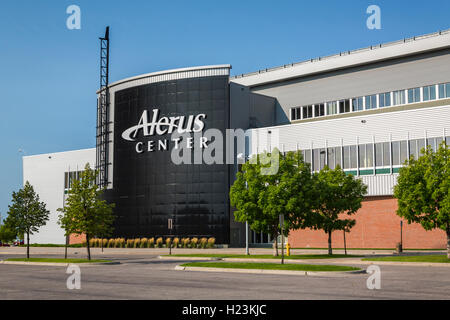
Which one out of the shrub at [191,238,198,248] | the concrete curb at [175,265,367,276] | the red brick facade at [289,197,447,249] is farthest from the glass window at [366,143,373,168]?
the concrete curb at [175,265,367,276]

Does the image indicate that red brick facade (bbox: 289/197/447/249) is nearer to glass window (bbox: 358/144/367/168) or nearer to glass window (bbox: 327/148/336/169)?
glass window (bbox: 358/144/367/168)

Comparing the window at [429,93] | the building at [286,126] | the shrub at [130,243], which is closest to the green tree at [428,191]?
the building at [286,126]

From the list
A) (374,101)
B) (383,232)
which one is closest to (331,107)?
(374,101)

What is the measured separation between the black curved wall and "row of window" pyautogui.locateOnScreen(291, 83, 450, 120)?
37.8 ft

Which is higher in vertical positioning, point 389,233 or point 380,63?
point 380,63

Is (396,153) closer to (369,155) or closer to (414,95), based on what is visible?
(369,155)

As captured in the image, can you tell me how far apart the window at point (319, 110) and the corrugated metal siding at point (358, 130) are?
307 inches

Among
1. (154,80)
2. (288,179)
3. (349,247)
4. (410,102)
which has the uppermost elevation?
(154,80)

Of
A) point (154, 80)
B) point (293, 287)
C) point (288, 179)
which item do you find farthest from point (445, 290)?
point (154, 80)

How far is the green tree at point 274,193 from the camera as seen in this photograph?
3850 centimetres

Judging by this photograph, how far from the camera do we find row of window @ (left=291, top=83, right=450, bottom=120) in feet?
191
